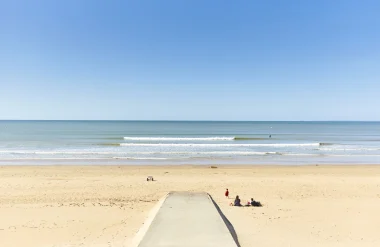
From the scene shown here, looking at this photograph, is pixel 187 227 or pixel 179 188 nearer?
pixel 187 227

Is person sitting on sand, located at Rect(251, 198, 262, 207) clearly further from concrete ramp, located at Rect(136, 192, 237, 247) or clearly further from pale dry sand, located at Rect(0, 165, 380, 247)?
concrete ramp, located at Rect(136, 192, 237, 247)

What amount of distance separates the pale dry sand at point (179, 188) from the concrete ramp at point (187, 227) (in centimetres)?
116

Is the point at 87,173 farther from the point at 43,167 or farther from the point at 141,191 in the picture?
the point at 141,191

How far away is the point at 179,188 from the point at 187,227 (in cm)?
929

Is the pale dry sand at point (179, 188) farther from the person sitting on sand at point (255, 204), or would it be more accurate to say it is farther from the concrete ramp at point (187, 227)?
the concrete ramp at point (187, 227)

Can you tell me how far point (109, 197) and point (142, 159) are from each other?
1638 cm

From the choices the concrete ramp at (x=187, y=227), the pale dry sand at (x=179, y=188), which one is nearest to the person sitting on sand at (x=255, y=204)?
the pale dry sand at (x=179, y=188)

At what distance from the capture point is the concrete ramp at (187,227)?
303 inches

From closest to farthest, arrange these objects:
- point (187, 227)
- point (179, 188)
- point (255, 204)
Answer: point (187, 227)
point (255, 204)
point (179, 188)

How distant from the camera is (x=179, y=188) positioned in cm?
1817

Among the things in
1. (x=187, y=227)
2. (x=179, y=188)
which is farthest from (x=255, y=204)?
(x=187, y=227)

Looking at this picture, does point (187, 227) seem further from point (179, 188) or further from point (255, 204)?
point (179, 188)

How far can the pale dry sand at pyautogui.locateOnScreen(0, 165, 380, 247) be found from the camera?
10305 millimetres

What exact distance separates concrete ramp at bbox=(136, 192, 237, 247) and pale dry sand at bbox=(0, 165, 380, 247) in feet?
3.81
